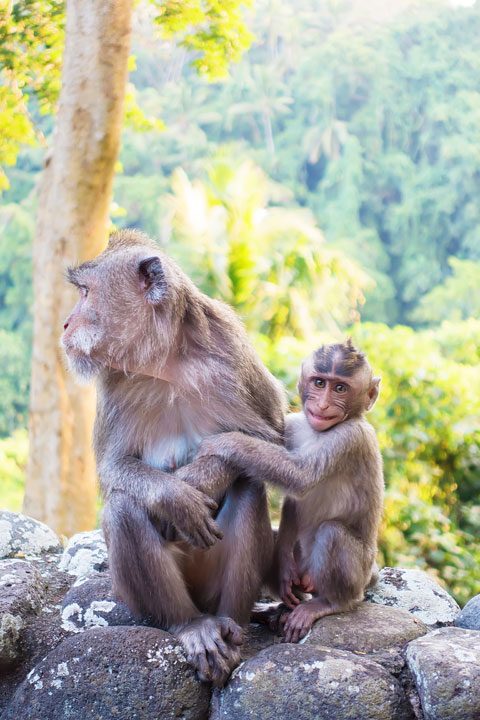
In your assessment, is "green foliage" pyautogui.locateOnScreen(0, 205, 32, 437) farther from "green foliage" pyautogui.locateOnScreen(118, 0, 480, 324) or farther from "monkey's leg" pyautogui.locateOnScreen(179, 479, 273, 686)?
"monkey's leg" pyautogui.locateOnScreen(179, 479, 273, 686)

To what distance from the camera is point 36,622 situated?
374 centimetres

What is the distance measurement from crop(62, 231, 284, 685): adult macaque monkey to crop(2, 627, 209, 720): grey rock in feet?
0.31

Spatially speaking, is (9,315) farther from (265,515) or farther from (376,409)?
(265,515)

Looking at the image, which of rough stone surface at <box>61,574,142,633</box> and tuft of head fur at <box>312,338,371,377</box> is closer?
A: tuft of head fur at <box>312,338,371,377</box>

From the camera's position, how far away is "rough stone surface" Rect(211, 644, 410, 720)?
302cm

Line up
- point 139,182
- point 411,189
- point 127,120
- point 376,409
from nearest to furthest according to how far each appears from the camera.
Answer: point 376,409 → point 127,120 → point 139,182 → point 411,189

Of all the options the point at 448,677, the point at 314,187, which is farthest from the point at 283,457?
the point at 314,187

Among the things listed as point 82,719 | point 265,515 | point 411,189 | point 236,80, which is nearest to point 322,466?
point 265,515

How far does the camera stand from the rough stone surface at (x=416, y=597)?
12.9 feet

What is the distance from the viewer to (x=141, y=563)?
10.8ft

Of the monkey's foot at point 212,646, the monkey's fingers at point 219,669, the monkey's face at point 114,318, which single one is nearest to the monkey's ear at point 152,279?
the monkey's face at point 114,318

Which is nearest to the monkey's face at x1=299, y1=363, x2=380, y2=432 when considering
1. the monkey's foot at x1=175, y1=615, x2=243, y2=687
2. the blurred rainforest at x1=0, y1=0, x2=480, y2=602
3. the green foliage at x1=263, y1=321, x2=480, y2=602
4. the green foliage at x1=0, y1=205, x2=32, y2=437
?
the monkey's foot at x1=175, y1=615, x2=243, y2=687

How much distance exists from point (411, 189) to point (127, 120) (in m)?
22.2

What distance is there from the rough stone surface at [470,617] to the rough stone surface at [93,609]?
139cm
